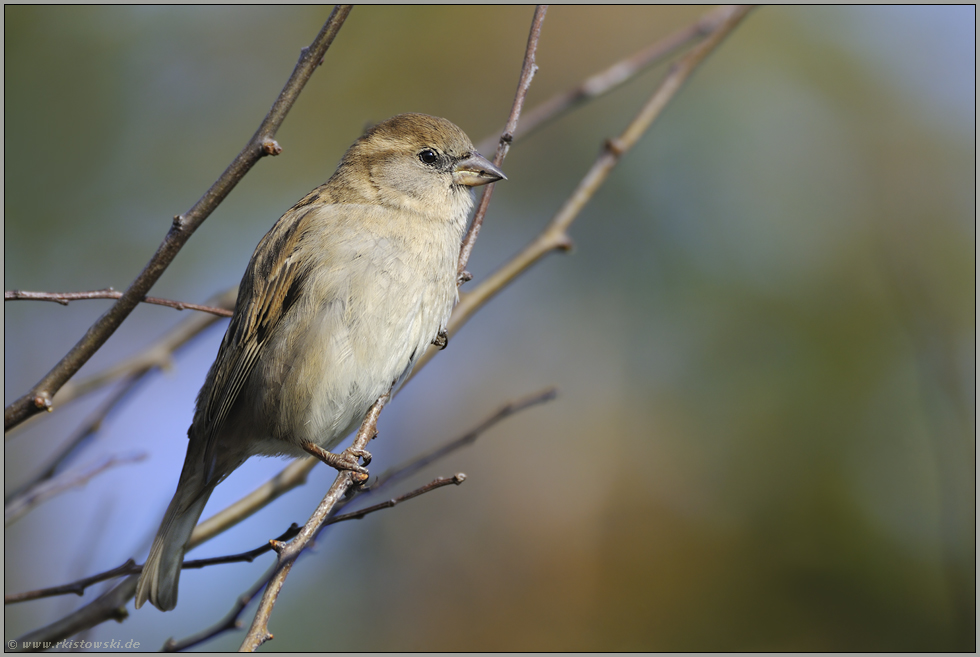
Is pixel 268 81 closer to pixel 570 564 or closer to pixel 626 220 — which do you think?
pixel 626 220

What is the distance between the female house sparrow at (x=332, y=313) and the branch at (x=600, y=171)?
37 cm

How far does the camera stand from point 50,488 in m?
3.09

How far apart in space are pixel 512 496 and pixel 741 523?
7.32 feet

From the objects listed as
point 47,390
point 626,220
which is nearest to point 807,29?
point 626,220

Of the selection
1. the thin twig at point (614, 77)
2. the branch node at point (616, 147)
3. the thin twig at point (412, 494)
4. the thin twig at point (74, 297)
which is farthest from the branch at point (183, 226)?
the branch node at point (616, 147)

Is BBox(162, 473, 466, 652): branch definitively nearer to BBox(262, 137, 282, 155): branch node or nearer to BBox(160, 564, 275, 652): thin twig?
BBox(160, 564, 275, 652): thin twig

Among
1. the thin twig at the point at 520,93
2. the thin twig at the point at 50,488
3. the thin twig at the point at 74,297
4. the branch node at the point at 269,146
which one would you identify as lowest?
the thin twig at the point at 50,488

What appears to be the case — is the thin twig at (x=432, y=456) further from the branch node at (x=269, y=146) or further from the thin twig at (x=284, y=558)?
the branch node at (x=269, y=146)

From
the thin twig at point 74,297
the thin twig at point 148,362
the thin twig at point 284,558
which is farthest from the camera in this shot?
the thin twig at point 148,362

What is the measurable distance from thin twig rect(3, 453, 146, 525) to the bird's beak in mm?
2178

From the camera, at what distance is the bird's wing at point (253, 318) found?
12.7ft

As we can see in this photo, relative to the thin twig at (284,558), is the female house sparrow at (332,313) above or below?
above

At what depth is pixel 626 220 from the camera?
27.3ft

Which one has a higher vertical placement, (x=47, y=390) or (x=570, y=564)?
(x=570, y=564)
